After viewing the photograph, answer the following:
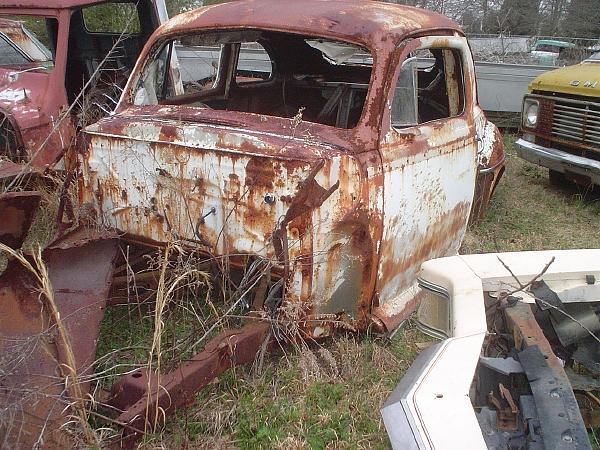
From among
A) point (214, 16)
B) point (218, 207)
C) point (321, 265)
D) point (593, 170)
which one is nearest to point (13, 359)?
point (218, 207)

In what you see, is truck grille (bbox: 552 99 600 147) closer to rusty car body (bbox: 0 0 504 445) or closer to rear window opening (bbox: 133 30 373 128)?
rear window opening (bbox: 133 30 373 128)

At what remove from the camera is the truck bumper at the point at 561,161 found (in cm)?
565

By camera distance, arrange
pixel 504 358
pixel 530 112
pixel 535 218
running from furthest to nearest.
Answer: pixel 530 112
pixel 535 218
pixel 504 358

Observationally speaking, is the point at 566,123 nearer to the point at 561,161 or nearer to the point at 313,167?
the point at 561,161

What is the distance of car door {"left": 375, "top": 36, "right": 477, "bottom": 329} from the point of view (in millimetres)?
3217

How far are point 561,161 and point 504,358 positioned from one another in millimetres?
4390

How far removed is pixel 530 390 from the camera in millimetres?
1871

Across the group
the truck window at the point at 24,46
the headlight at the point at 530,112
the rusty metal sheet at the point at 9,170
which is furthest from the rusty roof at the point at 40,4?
the headlight at the point at 530,112

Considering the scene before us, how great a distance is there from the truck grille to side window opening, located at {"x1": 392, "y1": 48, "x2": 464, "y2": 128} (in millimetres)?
1688

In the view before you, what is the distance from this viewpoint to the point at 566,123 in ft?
19.5

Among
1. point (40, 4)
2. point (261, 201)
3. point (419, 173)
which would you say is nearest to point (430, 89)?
point (419, 173)

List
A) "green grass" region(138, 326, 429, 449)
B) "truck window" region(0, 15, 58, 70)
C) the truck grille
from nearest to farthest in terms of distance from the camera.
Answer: "green grass" region(138, 326, 429, 449) → the truck grille → "truck window" region(0, 15, 58, 70)

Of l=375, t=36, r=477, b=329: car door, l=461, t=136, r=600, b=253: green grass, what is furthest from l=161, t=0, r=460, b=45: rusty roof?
l=461, t=136, r=600, b=253: green grass

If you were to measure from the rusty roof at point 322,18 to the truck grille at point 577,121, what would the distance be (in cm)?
243
